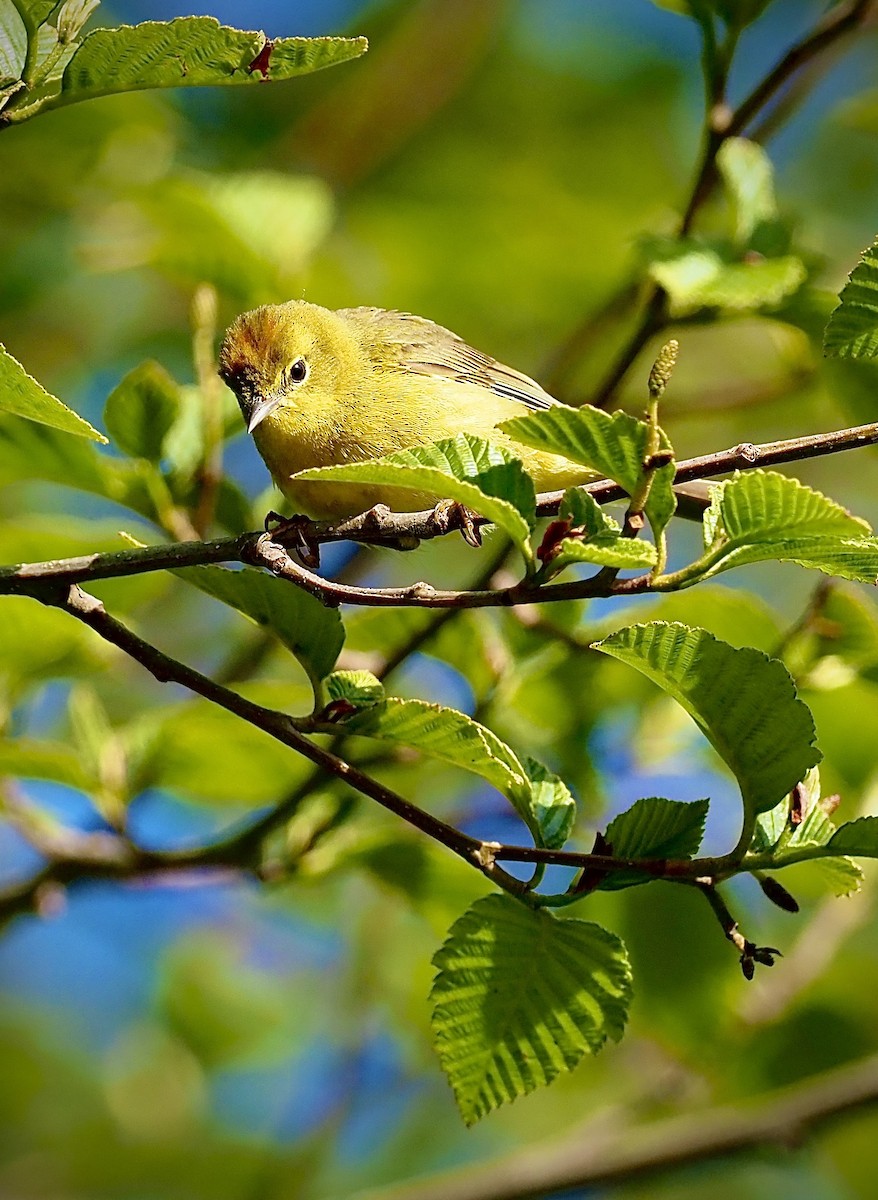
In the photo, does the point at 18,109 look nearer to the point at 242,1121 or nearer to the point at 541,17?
A: the point at 242,1121

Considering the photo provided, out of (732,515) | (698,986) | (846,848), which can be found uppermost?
(732,515)

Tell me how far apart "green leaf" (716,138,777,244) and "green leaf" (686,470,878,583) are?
6.06ft

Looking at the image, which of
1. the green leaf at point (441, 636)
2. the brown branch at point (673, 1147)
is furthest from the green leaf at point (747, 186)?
the brown branch at point (673, 1147)

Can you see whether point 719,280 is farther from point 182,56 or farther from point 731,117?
point 182,56

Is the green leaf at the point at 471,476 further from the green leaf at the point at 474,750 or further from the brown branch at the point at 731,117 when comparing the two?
the brown branch at the point at 731,117

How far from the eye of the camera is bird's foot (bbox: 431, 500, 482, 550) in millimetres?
2199

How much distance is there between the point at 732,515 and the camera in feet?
5.60

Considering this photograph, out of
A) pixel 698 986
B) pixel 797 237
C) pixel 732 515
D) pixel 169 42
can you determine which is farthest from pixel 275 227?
pixel 732 515

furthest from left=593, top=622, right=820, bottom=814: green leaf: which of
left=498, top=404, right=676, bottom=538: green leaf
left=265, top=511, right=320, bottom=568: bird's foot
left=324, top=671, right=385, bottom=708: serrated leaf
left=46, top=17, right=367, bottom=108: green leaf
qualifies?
left=46, top=17, right=367, bottom=108: green leaf

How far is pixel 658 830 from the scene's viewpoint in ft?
6.31

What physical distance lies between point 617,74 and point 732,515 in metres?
5.63

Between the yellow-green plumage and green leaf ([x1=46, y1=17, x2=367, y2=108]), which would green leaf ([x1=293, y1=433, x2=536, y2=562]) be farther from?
the yellow-green plumage

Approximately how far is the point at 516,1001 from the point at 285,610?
68 centimetres

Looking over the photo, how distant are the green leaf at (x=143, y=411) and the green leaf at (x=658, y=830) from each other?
1.46 meters
